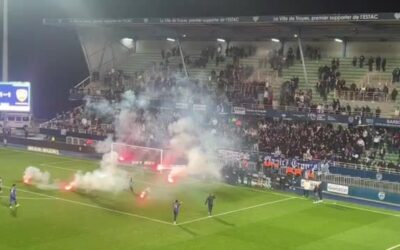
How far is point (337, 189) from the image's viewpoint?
33.5 meters

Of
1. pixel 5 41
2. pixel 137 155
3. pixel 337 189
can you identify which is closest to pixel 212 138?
pixel 137 155

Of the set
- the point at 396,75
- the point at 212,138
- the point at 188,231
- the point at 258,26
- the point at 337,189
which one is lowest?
the point at 188,231

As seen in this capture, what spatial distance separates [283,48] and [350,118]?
12228 mm

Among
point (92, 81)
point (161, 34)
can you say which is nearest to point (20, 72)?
point (92, 81)

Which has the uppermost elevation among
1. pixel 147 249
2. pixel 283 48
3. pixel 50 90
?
pixel 283 48

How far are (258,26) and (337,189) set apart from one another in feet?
53.2

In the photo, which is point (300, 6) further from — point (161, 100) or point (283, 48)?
point (161, 100)

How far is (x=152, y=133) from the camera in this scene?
4469 centimetres

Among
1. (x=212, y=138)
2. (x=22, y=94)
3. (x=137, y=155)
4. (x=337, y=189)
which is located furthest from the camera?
(x=22, y=94)

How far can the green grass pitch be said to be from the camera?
23.6 metres

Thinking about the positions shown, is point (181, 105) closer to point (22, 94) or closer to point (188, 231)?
point (22, 94)

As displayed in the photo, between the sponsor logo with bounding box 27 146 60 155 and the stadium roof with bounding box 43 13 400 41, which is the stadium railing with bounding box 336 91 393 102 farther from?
the sponsor logo with bounding box 27 146 60 155

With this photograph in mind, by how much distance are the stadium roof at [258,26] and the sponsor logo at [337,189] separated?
1121 cm

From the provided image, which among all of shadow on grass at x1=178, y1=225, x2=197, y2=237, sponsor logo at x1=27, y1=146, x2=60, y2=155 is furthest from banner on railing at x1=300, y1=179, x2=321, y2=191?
sponsor logo at x1=27, y1=146, x2=60, y2=155
